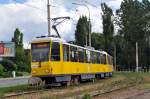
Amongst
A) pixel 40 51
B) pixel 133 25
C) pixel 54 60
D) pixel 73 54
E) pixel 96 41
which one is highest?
pixel 133 25

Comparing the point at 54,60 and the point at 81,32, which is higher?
the point at 81,32

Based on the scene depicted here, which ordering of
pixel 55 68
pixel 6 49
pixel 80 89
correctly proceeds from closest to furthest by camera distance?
pixel 80 89 < pixel 55 68 < pixel 6 49

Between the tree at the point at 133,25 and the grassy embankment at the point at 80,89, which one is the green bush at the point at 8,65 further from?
the grassy embankment at the point at 80,89

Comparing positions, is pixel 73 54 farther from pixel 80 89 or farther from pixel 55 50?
pixel 80 89

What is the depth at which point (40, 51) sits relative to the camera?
1352 inches

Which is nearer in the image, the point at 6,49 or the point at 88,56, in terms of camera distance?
the point at 88,56

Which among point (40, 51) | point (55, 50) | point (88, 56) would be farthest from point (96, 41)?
point (55, 50)

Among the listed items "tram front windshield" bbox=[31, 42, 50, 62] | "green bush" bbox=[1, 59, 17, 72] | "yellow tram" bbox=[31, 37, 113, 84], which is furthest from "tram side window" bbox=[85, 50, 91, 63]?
"green bush" bbox=[1, 59, 17, 72]

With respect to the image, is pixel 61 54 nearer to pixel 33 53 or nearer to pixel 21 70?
pixel 33 53

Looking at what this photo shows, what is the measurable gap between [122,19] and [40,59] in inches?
2645

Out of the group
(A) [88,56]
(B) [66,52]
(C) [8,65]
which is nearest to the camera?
(B) [66,52]

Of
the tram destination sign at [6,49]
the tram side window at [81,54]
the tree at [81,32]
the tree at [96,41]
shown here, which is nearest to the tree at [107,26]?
the tree at [81,32]

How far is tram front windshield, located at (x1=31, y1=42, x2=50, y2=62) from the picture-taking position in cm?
3391

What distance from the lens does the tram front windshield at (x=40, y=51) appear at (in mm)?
33906
